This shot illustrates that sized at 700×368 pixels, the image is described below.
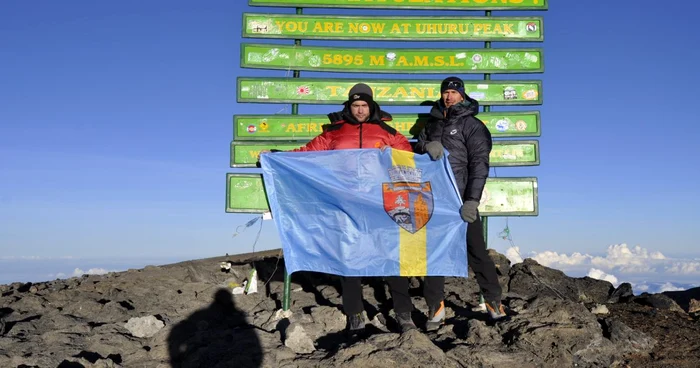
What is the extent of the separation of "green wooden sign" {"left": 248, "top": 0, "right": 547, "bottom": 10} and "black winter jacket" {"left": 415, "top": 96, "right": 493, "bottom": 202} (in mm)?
2707

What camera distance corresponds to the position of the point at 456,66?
9.81m

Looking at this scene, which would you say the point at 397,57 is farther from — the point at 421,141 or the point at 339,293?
the point at 339,293

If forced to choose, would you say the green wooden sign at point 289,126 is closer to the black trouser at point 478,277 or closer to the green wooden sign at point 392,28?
the green wooden sign at point 392,28

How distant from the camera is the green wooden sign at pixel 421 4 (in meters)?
9.79

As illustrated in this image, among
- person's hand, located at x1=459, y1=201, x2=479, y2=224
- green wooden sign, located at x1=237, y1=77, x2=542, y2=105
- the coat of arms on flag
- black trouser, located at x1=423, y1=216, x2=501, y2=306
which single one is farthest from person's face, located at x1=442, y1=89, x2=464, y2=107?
green wooden sign, located at x1=237, y1=77, x2=542, y2=105

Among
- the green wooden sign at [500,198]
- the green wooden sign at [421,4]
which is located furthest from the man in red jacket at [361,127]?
the green wooden sign at [421,4]

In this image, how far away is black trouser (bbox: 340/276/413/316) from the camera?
24.2 feet

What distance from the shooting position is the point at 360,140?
7.80 metres

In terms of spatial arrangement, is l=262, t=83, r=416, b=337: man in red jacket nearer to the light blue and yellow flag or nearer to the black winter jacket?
the light blue and yellow flag

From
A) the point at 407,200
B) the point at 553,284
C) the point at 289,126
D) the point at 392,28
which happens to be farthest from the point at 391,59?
the point at 553,284

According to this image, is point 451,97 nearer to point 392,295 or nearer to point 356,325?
point 392,295

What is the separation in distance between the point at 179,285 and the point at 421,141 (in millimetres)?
4989

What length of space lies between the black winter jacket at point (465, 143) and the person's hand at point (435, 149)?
0.23 meters

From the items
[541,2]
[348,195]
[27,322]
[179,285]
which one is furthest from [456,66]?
[27,322]
